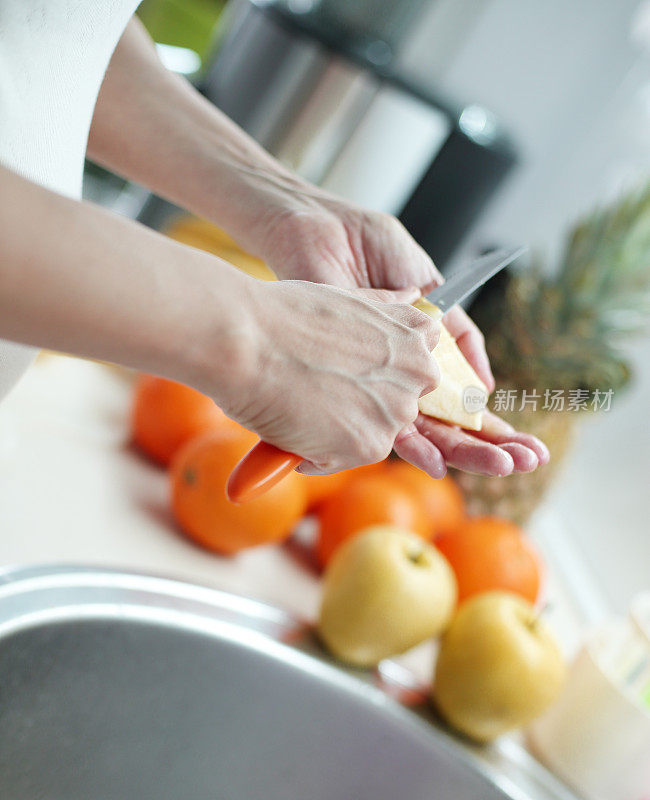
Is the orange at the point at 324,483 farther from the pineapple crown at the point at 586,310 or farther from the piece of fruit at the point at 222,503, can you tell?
the pineapple crown at the point at 586,310

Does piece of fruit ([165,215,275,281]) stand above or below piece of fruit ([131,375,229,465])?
above

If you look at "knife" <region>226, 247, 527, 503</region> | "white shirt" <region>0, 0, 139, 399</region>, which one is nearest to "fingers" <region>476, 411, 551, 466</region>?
"knife" <region>226, 247, 527, 503</region>

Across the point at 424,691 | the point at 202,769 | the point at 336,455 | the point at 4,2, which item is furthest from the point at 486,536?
the point at 4,2

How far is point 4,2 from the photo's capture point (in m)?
0.31

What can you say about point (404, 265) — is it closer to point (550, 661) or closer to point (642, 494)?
point (550, 661)

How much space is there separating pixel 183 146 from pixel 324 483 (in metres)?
0.36

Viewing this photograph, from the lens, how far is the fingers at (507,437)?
0.40 meters

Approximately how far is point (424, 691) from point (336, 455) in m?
0.36

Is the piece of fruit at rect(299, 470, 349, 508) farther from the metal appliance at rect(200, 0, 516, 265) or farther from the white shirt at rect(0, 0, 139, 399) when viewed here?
the white shirt at rect(0, 0, 139, 399)

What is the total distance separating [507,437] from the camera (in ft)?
1.36

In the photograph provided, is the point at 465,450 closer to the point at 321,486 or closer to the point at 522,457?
A: the point at 522,457

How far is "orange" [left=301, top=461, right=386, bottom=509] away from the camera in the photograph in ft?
2.44

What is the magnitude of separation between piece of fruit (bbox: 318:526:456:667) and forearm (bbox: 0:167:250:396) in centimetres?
32

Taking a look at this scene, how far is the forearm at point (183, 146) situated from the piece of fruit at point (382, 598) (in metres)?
0.23
